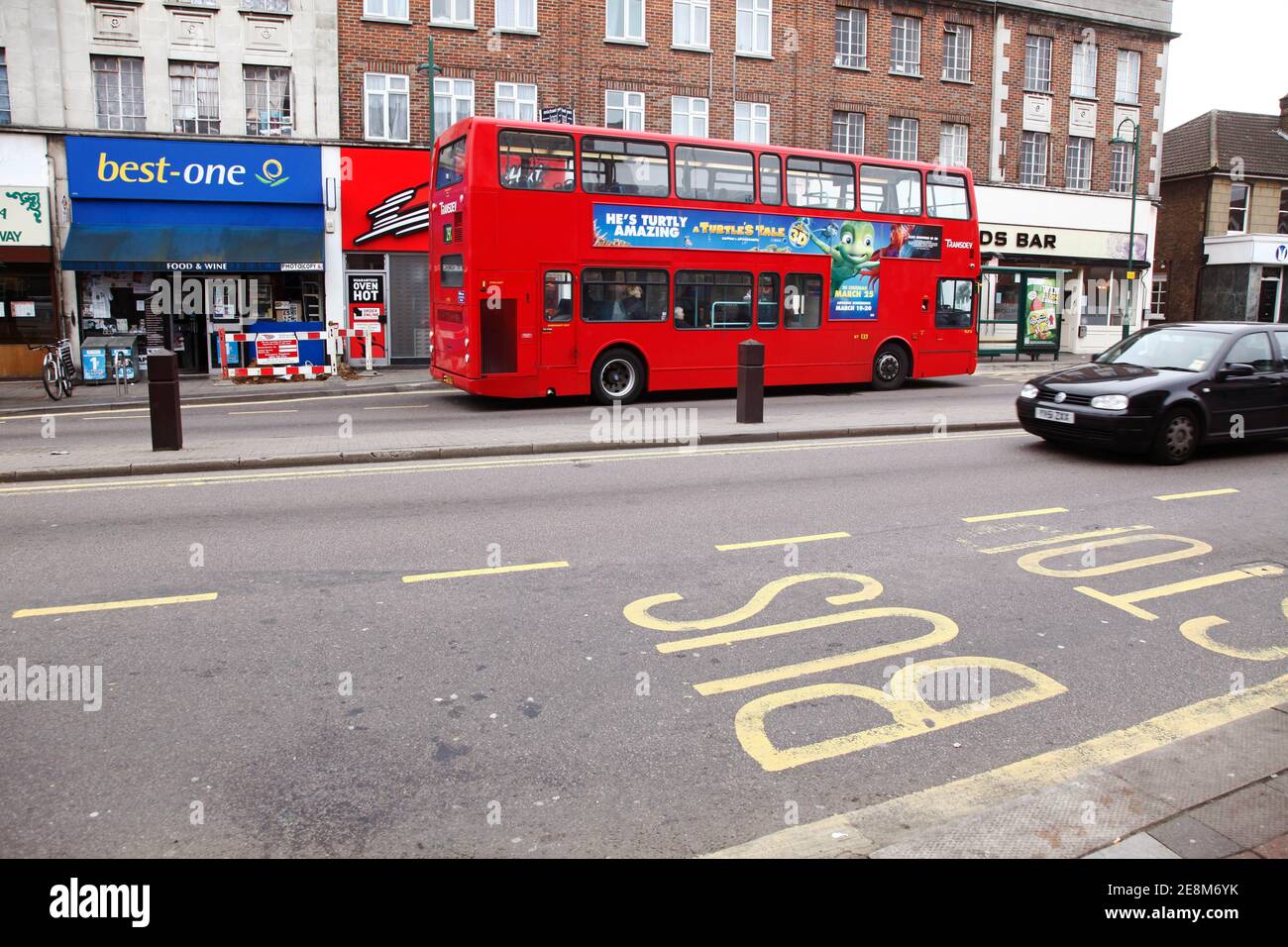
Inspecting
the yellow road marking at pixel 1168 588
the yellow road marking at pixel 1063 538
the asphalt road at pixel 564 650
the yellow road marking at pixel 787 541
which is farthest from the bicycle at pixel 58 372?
the yellow road marking at pixel 1168 588

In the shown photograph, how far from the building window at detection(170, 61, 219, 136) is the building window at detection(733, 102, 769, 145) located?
1362 centimetres

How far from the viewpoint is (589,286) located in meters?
16.5

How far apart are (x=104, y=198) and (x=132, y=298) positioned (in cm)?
232

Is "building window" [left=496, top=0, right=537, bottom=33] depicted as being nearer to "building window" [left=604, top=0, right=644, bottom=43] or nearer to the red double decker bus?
"building window" [left=604, top=0, right=644, bottom=43]

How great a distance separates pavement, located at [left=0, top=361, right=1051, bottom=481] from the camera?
1088cm

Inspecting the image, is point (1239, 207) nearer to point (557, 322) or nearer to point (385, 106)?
point (385, 106)

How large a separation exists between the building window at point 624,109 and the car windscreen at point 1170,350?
17.6 metres

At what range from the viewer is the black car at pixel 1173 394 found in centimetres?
1066

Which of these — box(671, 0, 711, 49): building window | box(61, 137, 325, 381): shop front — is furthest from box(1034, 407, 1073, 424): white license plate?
box(671, 0, 711, 49): building window

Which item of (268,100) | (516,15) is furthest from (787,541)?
(516,15)

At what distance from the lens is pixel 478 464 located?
1081 centimetres

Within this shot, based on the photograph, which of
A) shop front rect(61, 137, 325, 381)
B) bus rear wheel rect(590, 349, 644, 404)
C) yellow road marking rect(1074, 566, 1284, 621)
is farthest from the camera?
shop front rect(61, 137, 325, 381)

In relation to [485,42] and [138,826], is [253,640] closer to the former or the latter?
[138,826]
